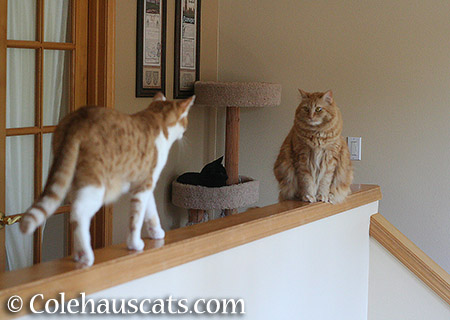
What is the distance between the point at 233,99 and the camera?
2.96 meters

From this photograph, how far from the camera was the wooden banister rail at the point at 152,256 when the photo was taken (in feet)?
3.07

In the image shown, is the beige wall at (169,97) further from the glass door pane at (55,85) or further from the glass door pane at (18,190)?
the glass door pane at (18,190)

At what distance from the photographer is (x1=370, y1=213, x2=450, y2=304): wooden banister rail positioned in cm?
204

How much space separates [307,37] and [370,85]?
1.57ft

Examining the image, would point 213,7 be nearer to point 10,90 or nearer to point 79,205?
point 10,90

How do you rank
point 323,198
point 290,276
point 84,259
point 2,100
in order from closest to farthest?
point 84,259 → point 290,276 → point 323,198 → point 2,100

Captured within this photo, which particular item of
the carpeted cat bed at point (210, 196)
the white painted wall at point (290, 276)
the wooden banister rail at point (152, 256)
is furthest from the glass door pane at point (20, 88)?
the white painted wall at point (290, 276)

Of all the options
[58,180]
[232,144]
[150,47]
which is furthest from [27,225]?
[232,144]

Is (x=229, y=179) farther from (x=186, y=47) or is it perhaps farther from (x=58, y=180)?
(x=58, y=180)

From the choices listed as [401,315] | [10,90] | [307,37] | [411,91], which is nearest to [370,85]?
[411,91]

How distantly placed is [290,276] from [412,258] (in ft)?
2.16

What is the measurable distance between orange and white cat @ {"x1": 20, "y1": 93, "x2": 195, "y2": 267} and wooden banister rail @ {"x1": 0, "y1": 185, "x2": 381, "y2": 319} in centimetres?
5

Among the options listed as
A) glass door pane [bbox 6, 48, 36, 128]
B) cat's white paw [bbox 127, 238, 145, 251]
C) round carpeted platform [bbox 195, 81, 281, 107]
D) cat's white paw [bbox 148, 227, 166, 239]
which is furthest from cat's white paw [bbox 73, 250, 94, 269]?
round carpeted platform [bbox 195, 81, 281, 107]

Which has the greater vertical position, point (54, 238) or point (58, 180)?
point (58, 180)
